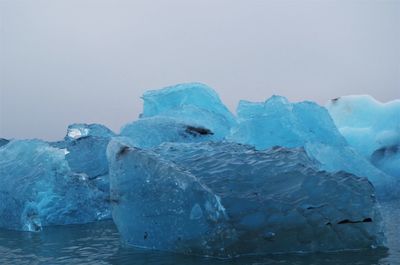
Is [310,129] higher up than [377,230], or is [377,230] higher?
[310,129]

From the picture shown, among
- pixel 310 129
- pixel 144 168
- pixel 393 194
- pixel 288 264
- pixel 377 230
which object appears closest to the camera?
pixel 288 264

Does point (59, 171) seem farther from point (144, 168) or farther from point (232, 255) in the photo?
point (232, 255)

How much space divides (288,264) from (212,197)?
0.89 meters

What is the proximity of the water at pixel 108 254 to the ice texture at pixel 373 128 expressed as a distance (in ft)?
18.9

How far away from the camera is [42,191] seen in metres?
6.81

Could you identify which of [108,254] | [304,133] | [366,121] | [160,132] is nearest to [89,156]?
[160,132]

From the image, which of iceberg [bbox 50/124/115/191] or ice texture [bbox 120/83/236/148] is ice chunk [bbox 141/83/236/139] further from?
iceberg [bbox 50/124/115/191]

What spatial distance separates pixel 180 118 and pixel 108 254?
626 centimetres

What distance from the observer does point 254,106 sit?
33.0 ft

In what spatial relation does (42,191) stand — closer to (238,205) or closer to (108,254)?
(108,254)

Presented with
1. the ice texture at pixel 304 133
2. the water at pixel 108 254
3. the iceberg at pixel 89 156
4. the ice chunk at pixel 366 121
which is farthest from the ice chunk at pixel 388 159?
the iceberg at pixel 89 156

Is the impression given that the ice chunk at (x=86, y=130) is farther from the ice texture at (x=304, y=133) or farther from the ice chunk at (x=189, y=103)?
the ice texture at (x=304, y=133)

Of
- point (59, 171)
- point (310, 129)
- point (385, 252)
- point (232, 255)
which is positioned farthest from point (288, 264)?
point (310, 129)

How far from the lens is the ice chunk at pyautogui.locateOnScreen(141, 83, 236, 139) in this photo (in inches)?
426
